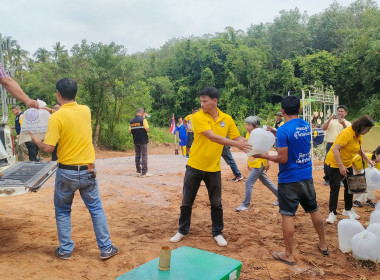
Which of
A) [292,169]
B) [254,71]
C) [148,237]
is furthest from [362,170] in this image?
[254,71]

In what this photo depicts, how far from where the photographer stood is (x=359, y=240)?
3.81 m

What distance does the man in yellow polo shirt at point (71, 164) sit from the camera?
3.49m

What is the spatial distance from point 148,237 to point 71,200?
4.20 feet

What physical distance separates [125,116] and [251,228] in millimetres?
15237

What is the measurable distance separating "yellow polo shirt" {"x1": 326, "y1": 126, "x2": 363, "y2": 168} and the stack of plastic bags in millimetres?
1340

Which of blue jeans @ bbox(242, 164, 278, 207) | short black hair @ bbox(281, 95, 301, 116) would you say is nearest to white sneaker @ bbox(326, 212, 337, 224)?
blue jeans @ bbox(242, 164, 278, 207)

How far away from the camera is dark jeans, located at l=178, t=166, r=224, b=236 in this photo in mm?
4172

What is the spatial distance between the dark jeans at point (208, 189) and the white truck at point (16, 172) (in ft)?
5.93

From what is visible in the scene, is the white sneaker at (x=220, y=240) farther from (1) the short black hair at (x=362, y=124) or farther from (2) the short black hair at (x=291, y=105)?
(1) the short black hair at (x=362, y=124)

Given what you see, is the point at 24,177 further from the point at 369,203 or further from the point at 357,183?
the point at 369,203

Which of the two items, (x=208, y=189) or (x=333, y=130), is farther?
(x=333, y=130)

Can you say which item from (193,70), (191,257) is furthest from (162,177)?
(193,70)

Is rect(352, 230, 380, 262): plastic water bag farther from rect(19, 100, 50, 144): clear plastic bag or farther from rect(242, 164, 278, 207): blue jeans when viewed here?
rect(19, 100, 50, 144): clear plastic bag

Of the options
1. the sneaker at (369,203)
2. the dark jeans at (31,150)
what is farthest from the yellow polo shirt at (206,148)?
the dark jeans at (31,150)
